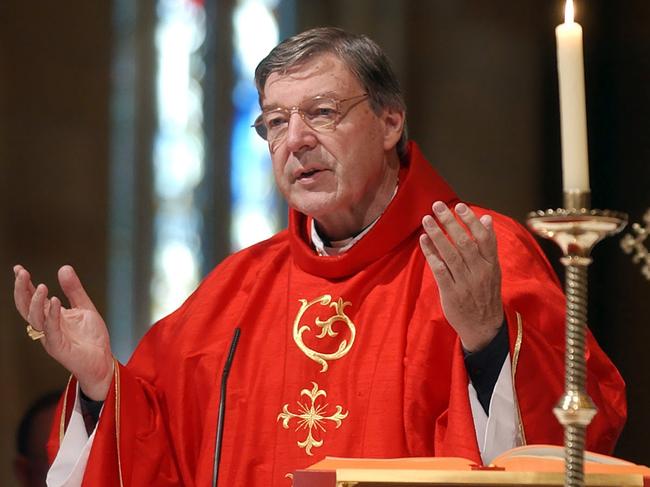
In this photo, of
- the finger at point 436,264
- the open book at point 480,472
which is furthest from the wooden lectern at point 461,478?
the finger at point 436,264

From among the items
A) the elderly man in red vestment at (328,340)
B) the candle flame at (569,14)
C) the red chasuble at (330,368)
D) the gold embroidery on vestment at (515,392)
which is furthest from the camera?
the red chasuble at (330,368)

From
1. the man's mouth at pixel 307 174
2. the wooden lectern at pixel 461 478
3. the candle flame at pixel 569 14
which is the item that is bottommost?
the wooden lectern at pixel 461 478

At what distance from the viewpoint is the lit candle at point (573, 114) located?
228 cm

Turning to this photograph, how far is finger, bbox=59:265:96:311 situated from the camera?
380 centimetres

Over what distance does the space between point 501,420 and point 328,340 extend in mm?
A: 735

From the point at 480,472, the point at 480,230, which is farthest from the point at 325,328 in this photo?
the point at 480,472

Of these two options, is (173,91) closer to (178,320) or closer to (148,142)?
(148,142)

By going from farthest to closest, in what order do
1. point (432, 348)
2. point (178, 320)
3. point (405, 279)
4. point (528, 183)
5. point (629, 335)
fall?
point (528, 183)
point (629, 335)
point (178, 320)
point (405, 279)
point (432, 348)

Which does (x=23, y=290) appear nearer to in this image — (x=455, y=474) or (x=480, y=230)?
(x=480, y=230)

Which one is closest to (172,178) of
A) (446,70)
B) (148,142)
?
(148,142)

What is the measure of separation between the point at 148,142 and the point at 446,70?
1.63 metres

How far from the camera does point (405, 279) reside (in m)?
4.05

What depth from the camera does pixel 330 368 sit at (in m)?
3.95

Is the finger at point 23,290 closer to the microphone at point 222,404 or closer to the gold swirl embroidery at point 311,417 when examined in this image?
the microphone at point 222,404
